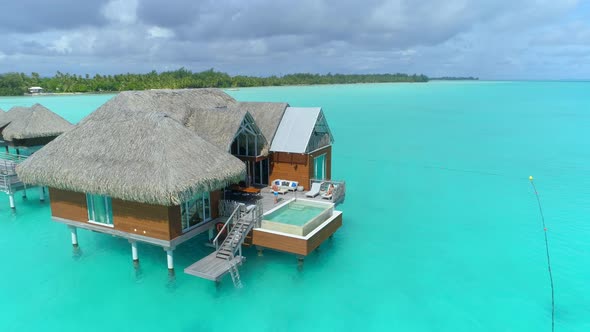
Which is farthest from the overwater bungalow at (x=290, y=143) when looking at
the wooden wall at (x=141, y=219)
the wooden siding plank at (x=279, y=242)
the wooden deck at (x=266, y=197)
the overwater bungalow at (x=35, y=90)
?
the overwater bungalow at (x=35, y=90)

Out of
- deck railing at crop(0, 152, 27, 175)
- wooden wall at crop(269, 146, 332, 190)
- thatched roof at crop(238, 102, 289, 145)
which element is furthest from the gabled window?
deck railing at crop(0, 152, 27, 175)

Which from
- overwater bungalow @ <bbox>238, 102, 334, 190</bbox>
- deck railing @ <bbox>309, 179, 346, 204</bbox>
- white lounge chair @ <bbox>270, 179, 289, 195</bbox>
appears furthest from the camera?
overwater bungalow @ <bbox>238, 102, 334, 190</bbox>

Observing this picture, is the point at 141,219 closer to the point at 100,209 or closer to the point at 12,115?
the point at 100,209

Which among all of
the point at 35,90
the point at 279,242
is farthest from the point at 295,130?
the point at 35,90

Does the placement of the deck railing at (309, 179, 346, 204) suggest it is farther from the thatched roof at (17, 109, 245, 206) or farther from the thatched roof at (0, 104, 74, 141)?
the thatched roof at (0, 104, 74, 141)

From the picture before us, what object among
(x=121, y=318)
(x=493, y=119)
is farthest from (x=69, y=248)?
(x=493, y=119)

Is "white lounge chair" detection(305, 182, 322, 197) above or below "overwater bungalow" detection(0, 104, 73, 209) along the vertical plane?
below
